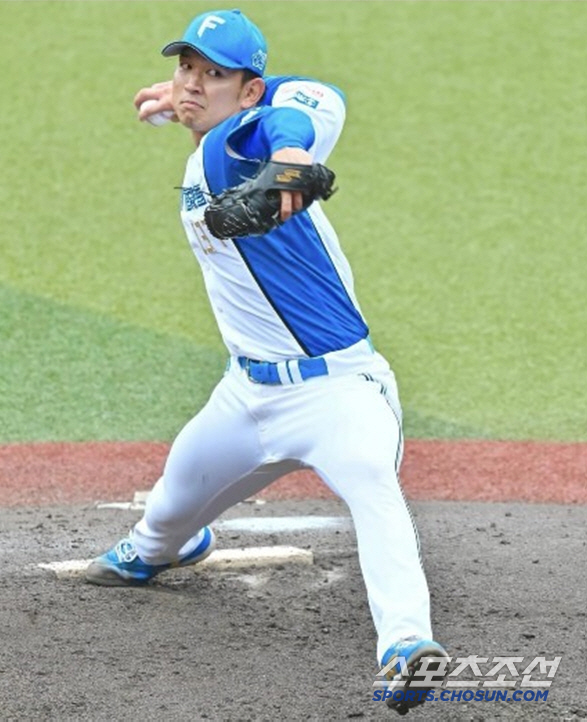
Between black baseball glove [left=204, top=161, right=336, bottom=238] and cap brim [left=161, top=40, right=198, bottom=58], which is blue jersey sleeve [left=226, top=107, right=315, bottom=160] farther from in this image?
cap brim [left=161, top=40, right=198, bottom=58]

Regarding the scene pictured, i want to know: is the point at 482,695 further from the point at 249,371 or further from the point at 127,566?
the point at 127,566

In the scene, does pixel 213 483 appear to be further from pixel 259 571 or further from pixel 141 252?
pixel 141 252

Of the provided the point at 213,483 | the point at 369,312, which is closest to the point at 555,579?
the point at 213,483

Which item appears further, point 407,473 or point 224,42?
point 407,473

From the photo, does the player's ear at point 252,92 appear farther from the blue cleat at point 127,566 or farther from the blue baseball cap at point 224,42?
the blue cleat at point 127,566

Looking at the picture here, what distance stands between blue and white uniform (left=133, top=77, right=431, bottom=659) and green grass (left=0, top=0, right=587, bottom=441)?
3.06 m

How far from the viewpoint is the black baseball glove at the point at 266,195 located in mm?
3730

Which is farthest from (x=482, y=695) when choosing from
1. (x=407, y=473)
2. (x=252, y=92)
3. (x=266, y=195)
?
(x=407, y=473)

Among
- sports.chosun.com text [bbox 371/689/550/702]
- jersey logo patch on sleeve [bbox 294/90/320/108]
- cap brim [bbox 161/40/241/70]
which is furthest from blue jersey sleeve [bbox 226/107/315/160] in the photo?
sports.chosun.com text [bbox 371/689/550/702]

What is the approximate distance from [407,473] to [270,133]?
3.20 metres

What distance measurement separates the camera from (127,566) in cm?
502

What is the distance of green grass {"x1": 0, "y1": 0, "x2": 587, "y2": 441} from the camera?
796 centimetres

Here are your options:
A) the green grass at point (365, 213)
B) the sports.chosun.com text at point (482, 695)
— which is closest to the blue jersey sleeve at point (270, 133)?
the sports.chosun.com text at point (482, 695)

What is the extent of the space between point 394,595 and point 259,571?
142 cm
